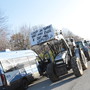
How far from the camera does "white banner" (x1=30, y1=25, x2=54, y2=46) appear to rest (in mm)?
13266

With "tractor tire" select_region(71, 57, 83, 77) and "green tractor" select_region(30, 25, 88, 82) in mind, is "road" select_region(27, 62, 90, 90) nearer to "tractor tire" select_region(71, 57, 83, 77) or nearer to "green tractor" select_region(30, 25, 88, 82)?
"tractor tire" select_region(71, 57, 83, 77)

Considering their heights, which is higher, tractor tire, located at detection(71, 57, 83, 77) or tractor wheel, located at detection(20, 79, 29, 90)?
tractor tire, located at detection(71, 57, 83, 77)

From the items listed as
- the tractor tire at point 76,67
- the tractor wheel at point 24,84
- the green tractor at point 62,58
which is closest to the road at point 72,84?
the tractor tire at point 76,67

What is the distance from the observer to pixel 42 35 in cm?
1391

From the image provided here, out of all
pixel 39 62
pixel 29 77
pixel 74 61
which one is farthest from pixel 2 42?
pixel 74 61

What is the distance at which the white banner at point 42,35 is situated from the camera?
1327 cm

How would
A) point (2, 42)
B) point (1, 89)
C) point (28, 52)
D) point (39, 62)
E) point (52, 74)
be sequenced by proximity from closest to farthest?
1. point (1, 89)
2. point (52, 74)
3. point (28, 52)
4. point (39, 62)
5. point (2, 42)

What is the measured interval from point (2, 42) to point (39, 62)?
2205 cm

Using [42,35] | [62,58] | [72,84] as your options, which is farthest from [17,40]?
[72,84]

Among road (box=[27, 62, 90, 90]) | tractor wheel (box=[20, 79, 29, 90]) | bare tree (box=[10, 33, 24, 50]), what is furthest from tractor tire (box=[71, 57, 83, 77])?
bare tree (box=[10, 33, 24, 50])

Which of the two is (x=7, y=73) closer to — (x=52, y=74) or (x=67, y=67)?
(x=52, y=74)

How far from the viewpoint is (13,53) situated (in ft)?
49.1

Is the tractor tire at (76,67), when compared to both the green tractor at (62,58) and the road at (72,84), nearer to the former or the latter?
the green tractor at (62,58)

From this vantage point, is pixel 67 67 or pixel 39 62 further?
pixel 39 62
